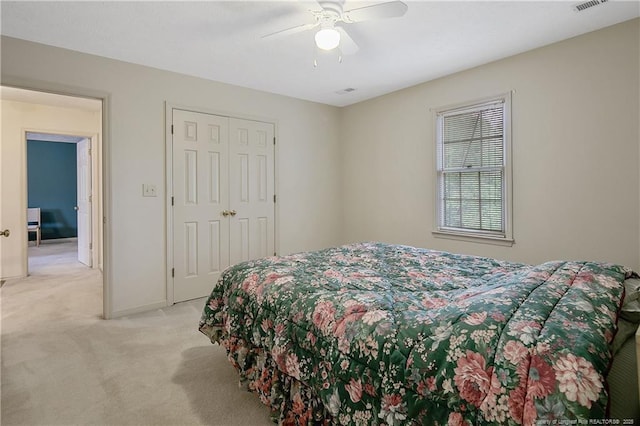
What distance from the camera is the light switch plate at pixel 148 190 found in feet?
11.3

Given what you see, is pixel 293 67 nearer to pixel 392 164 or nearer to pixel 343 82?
pixel 343 82

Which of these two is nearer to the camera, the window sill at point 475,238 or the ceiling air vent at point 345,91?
the window sill at point 475,238

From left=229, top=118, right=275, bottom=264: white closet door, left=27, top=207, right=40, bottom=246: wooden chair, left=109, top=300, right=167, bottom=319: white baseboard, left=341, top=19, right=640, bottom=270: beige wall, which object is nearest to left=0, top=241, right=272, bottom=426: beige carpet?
left=109, top=300, right=167, bottom=319: white baseboard

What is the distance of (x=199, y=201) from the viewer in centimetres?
381

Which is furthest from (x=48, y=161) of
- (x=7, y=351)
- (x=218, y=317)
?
(x=218, y=317)

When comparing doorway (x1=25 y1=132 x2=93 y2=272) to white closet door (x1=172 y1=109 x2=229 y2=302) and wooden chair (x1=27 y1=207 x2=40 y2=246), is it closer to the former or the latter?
wooden chair (x1=27 y1=207 x2=40 y2=246)

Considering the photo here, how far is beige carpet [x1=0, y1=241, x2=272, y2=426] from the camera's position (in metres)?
1.85

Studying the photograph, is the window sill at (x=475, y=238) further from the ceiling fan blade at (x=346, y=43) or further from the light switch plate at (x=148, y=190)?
the light switch plate at (x=148, y=190)

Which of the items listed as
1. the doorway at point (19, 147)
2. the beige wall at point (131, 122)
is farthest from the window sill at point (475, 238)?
the doorway at point (19, 147)

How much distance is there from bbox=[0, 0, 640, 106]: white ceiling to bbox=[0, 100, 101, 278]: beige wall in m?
2.56

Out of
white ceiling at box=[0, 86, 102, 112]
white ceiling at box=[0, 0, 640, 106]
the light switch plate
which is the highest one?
white ceiling at box=[0, 86, 102, 112]

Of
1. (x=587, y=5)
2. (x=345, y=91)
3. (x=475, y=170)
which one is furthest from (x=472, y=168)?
(x=345, y=91)

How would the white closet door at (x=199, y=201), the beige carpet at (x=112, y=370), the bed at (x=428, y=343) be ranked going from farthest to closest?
the white closet door at (x=199, y=201)
the beige carpet at (x=112, y=370)
the bed at (x=428, y=343)

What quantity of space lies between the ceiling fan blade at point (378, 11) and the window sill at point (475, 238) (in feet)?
7.72
